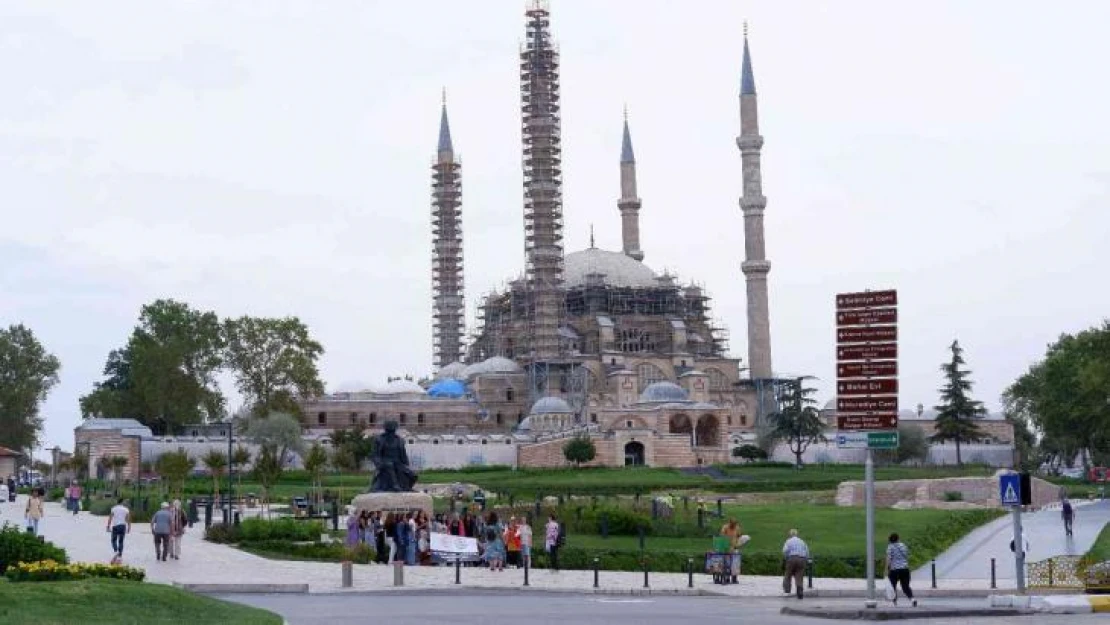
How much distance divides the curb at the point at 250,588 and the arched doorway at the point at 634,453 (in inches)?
2200

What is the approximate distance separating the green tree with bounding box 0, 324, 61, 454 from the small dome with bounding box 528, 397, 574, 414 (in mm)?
24826

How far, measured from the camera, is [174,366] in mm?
79000

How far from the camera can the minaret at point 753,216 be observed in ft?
301

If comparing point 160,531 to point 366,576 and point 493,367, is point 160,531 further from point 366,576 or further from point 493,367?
point 493,367

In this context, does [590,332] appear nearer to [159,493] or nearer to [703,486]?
[703,486]

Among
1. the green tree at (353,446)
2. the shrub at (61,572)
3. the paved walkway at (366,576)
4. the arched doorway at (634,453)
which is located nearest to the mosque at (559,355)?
the arched doorway at (634,453)

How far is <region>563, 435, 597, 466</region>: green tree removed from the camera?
75125 millimetres

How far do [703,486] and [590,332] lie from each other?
3812cm

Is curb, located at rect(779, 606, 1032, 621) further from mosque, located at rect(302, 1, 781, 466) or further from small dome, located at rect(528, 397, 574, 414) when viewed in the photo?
small dome, located at rect(528, 397, 574, 414)

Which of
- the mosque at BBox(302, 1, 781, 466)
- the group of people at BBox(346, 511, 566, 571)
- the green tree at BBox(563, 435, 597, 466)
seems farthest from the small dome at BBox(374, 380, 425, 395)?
the group of people at BBox(346, 511, 566, 571)

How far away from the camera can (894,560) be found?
24.0 m

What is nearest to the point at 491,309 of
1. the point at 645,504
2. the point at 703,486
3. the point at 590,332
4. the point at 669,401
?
the point at 590,332

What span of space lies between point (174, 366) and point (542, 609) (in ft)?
196

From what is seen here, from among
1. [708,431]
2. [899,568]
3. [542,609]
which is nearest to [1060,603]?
[899,568]
